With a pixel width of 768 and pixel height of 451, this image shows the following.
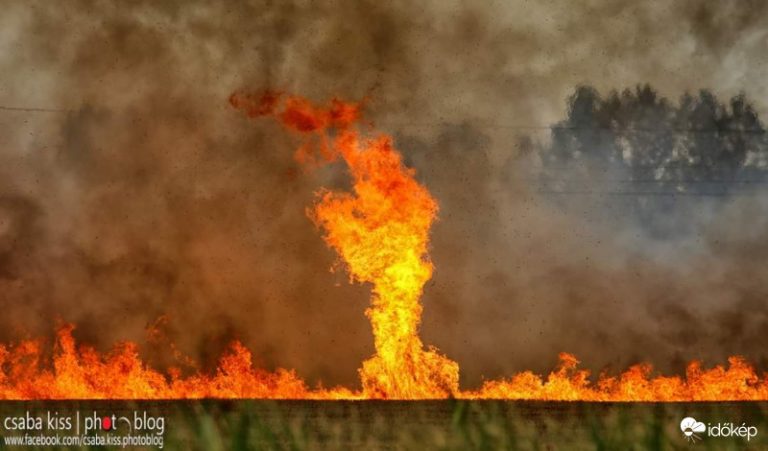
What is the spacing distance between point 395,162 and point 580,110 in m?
19.9

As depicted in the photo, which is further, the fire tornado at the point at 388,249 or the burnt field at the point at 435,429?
the fire tornado at the point at 388,249

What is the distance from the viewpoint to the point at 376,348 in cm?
2602

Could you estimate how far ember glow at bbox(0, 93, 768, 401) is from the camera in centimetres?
2519

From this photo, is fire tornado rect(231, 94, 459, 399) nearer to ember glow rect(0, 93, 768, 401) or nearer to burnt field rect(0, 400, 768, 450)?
ember glow rect(0, 93, 768, 401)

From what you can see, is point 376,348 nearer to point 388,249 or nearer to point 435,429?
point 388,249

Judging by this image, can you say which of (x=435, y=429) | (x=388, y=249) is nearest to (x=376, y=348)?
(x=388, y=249)

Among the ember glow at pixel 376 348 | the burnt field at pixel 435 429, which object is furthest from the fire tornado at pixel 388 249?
the burnt field at pixel 435 429

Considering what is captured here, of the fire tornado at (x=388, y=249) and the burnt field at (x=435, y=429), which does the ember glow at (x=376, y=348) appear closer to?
the fire tornado at (x=388, y=249)

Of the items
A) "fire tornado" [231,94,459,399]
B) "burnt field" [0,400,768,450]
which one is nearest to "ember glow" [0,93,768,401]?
"fire tornado" [231,94,459,399]

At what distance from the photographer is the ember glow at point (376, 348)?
25.2 m

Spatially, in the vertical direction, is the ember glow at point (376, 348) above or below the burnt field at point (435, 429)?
above

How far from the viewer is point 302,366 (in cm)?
3775

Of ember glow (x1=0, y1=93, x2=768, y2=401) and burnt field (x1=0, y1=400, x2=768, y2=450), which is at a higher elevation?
ember glow (x1=0, y1=93, x2=768, y2=401)

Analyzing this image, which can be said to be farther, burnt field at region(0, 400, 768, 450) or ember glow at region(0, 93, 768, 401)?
ember glow at region(0, 93, 768, 401)
